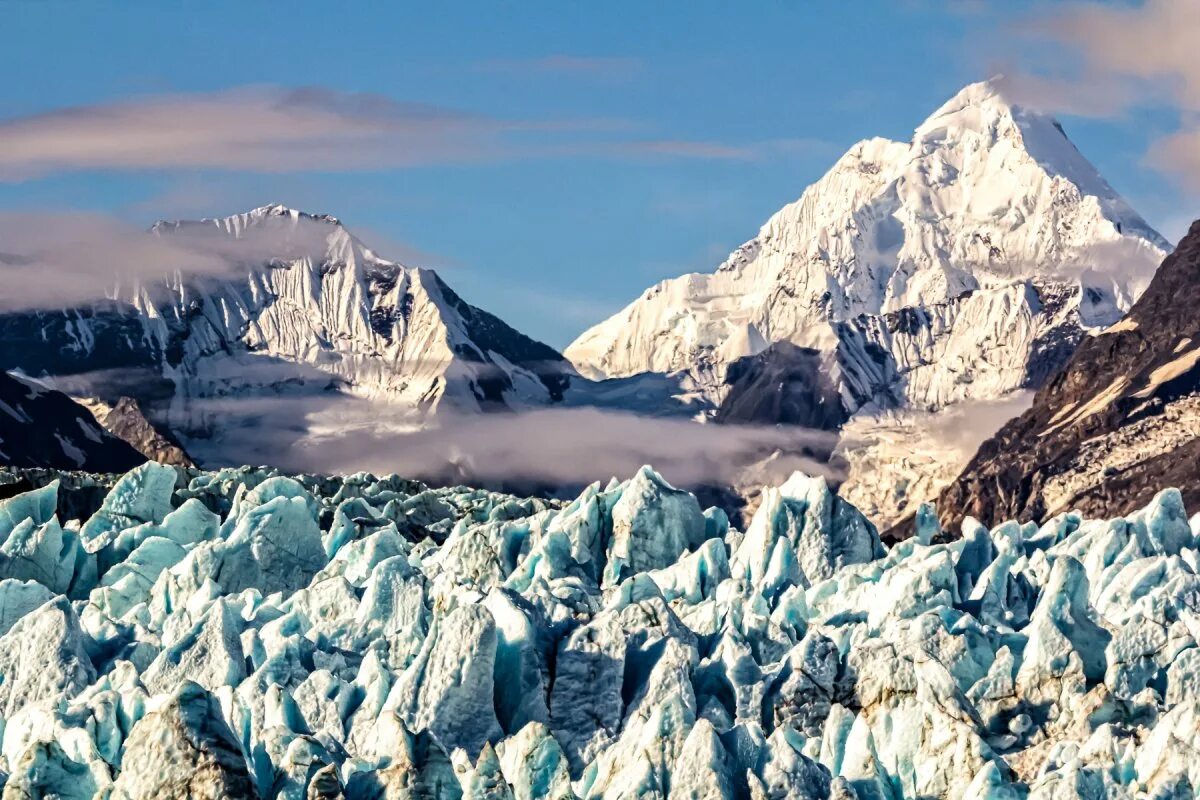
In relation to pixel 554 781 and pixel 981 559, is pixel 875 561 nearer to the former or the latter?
pixel 981 559

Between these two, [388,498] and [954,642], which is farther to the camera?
[388,498]

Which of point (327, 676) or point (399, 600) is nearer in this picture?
point (327, 676)

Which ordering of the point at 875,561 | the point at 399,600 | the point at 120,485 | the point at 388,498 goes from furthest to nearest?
the point at 388,498, the point at 120,485, the point at 875,561, the point at 399,600

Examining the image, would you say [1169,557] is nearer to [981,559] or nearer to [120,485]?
[981,559]

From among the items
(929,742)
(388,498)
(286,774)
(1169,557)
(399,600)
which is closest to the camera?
(286,774)

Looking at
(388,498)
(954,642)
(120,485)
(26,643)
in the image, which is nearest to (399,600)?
(26,643)

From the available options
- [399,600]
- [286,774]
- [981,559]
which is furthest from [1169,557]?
[286,774]
